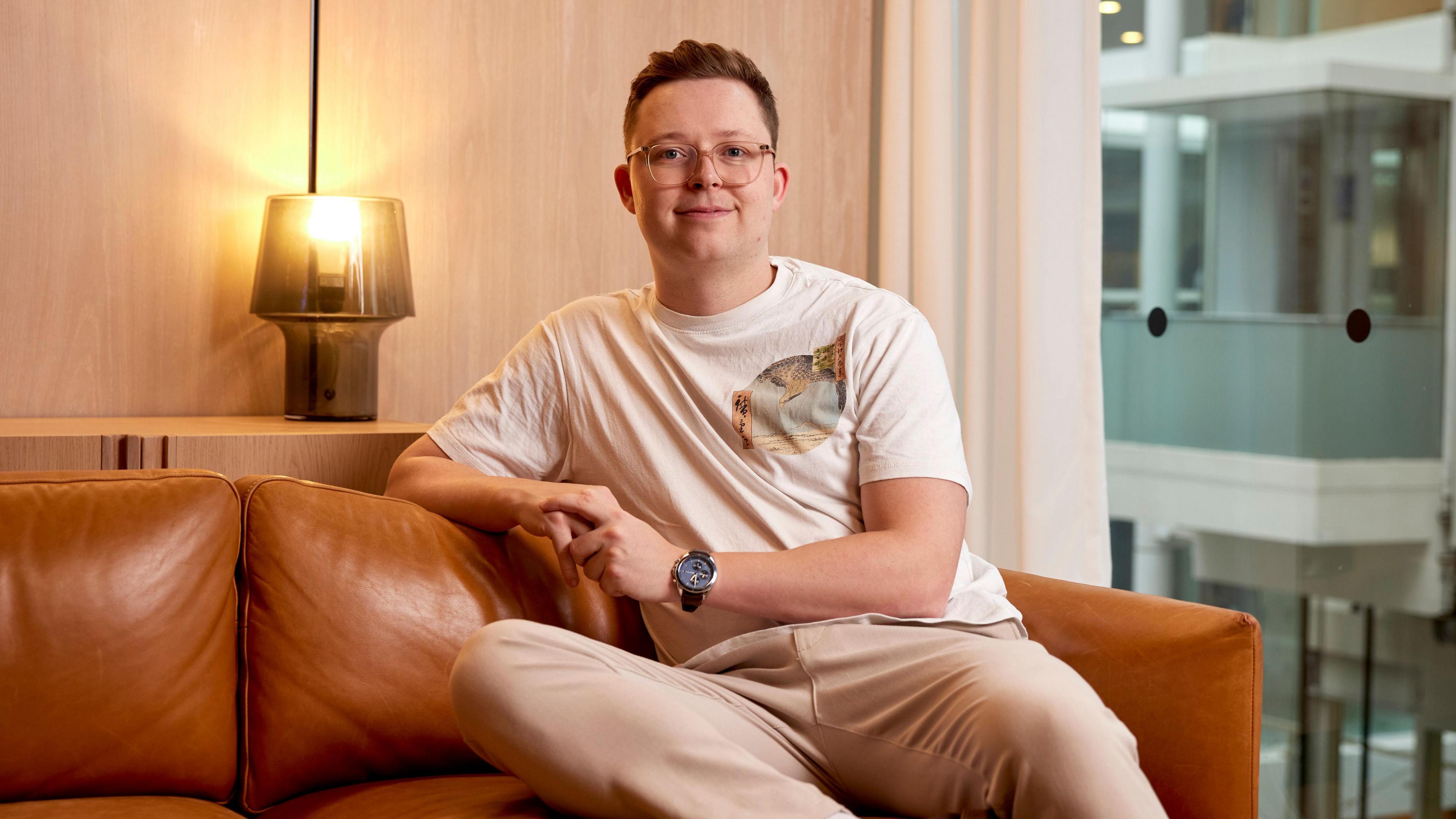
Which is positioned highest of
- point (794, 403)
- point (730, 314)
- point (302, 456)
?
point (730, 314)

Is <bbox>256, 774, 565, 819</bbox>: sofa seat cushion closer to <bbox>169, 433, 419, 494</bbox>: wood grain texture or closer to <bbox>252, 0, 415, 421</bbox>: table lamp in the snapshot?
<bbox>169, 433, 419, 494</bbox>: wood grain texture

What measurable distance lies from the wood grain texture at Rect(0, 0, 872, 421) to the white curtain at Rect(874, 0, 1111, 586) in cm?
42

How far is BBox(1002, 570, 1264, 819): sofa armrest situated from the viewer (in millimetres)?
1292

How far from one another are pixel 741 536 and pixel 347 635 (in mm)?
514

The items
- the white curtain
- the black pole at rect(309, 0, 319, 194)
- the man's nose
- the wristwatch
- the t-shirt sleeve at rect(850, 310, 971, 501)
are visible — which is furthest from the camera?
the white curtain

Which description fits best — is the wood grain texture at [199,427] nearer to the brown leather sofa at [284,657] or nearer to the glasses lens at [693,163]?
the brown leather sofa at [284,657]

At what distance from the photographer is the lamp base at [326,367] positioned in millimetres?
2045

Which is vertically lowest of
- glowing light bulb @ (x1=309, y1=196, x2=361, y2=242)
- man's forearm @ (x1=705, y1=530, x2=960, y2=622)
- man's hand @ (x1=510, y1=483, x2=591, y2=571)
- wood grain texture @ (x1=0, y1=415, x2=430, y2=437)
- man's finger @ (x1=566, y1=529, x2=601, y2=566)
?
man's forearm @ (x1=705, y1=530, x2=960, y2=622)

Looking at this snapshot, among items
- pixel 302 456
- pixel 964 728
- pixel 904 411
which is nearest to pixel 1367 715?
pixel 904 411

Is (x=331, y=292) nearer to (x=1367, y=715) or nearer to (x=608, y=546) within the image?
(x=608, y=546)

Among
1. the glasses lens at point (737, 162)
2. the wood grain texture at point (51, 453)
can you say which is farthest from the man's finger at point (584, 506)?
the wood grain texture at point (51, 453)

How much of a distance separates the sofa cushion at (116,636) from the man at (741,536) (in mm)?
321

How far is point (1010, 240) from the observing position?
252 cm

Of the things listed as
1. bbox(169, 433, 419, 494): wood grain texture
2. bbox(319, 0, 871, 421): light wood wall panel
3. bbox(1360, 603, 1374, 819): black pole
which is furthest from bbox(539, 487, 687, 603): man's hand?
bbox(1360, 603, 1374, 819): black pole
